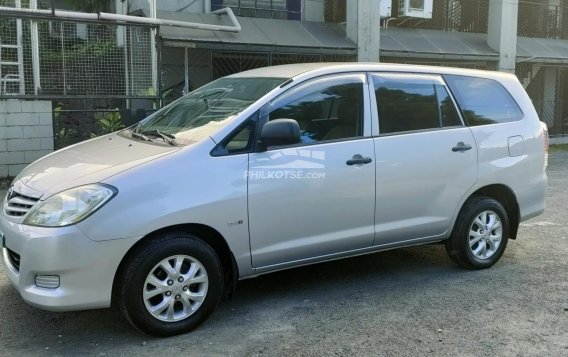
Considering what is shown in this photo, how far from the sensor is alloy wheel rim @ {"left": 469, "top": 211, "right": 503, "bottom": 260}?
510cm

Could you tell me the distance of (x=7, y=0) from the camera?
1068 centimetres

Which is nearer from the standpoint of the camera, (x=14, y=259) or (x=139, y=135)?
(x=14, y=259)

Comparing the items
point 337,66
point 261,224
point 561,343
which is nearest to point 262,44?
point 337,66

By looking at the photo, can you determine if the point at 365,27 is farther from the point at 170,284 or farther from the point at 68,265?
the point at 68,265

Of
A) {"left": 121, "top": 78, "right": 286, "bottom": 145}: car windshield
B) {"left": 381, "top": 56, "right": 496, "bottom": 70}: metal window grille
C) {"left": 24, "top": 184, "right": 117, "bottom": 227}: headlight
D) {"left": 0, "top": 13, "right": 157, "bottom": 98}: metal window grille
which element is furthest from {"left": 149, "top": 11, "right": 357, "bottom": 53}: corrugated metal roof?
{"left": 24, "top": 184, "right": 117, "bottom": 227}: headlight

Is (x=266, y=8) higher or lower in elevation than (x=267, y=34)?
higher

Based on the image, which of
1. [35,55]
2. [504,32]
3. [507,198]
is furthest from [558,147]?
[35,55]

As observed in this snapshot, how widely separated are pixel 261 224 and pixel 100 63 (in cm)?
639

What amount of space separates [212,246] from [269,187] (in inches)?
21.9

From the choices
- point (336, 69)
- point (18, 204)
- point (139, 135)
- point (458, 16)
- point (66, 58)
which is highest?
point (458, 16)

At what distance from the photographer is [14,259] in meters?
3.77

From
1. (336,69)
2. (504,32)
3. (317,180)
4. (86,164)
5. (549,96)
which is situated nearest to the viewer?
(86,164)

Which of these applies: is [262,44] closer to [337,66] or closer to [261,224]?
[337,66]

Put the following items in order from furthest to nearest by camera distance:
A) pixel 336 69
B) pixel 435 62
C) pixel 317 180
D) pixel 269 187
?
pixel 435 62 → pixel 336 69 → pixel 317 180 → pixel 269 187
